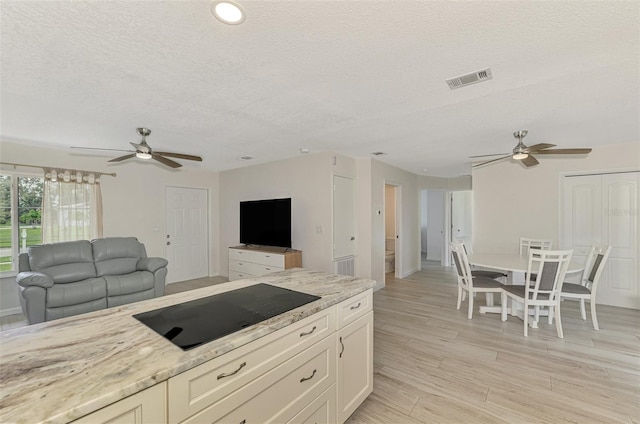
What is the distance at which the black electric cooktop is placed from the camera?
117 cm

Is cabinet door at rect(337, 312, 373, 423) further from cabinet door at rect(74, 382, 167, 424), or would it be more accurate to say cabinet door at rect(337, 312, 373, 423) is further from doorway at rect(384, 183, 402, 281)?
doorway at rect(384, 183, 402, 281)

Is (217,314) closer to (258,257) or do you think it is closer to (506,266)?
(506,266)

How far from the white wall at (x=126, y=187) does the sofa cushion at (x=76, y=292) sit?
60.0 inches

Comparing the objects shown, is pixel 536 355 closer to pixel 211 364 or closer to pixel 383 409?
pixel 383 409

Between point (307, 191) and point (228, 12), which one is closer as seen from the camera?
point (228, 12)

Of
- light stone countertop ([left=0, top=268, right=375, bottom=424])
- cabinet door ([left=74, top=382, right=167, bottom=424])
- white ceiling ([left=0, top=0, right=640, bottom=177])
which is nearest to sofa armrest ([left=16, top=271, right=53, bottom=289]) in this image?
white ceiling ([left=0, top=0, right=640, bottom=177])

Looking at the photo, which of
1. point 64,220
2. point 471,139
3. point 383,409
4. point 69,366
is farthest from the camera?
point 64,220

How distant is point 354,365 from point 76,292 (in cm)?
359

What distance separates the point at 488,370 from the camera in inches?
96.0

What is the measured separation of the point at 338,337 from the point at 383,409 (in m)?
0.80

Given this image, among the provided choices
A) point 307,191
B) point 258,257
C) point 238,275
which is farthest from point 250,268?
point 307,191

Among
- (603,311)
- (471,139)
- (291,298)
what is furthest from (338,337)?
(603,311)

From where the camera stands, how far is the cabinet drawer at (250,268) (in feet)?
15.5

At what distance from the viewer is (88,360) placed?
964 mm
